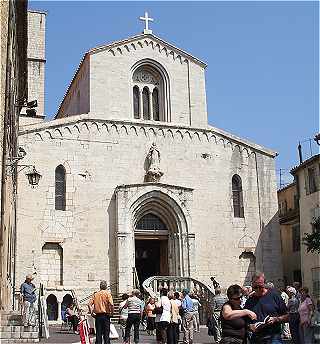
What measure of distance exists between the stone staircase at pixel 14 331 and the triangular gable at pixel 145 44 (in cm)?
1693

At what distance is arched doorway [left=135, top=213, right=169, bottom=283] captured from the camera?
27.8 metres

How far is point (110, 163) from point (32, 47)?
1334 centimetres

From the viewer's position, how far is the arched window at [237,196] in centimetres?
2906

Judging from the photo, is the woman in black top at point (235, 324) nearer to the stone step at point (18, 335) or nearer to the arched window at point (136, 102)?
the stone step at point (18, 335)

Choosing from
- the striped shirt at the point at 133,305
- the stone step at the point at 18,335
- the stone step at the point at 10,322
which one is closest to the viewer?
the stone step at the point at 18,335

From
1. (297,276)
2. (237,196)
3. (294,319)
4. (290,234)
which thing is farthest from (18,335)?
(290,234)

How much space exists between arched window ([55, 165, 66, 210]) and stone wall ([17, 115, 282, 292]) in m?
0.24

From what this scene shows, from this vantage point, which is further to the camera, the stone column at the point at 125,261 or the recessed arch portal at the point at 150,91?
the recessed arch portal at the point at 150,91

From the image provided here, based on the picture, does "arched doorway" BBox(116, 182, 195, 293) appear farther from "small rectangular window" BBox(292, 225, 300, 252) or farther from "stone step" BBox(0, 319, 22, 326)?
"stone step" BBox(0, 319, 22, 326)

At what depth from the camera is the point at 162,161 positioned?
2798 centimetres

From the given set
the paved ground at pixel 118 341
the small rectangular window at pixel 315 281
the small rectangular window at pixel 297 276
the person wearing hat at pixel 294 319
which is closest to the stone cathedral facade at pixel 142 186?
the small rectangular window at pixel 315 281

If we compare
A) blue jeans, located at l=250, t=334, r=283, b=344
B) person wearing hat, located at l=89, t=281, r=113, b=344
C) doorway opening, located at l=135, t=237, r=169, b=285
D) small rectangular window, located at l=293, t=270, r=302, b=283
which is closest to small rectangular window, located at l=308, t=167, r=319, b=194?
small rectangular window, located at l=293, t=270, r=302, b=283

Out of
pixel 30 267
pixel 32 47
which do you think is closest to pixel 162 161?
pixel 30 267

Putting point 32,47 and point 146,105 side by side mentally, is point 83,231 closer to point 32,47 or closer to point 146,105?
point 146,105
